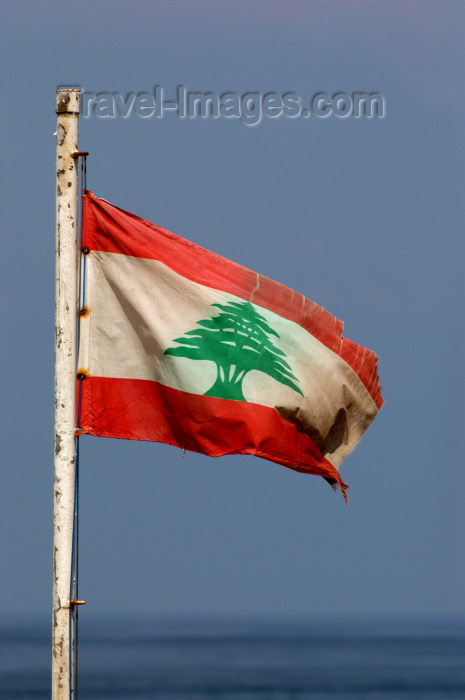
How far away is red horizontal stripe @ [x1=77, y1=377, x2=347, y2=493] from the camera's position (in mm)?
9867

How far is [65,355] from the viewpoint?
9500mm

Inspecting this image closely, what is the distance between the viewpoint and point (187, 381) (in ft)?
33.1

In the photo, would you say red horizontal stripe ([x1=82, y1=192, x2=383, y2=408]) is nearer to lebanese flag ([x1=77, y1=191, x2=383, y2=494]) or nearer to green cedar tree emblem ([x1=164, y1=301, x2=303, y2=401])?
lebanese flag ([x1=77, y1=191, x2=383, y2=494])

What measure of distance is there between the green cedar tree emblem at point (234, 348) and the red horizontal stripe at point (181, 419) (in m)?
0.11

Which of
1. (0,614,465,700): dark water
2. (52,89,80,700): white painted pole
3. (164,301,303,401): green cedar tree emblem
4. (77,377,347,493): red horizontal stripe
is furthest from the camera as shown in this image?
(0,614,465,700): dark water

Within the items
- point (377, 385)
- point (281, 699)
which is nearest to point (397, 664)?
point (281, 699)

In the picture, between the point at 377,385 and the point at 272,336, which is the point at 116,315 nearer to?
the point at 272,336

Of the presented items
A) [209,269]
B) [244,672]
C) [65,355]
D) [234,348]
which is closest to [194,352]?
[234,348]

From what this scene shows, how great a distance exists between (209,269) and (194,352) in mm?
570

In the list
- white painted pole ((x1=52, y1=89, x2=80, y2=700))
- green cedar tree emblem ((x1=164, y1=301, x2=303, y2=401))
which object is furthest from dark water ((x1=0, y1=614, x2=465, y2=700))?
white painted pole ((x1=52, y1=89, x2=80, y2=700))

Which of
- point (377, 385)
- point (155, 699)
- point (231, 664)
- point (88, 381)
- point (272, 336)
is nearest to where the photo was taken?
point (88, 381)

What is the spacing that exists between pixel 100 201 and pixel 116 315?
2.27ft

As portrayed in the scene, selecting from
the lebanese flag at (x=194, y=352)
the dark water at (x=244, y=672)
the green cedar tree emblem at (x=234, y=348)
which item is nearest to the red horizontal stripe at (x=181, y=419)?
the lebanese flag at (x=194, y=352)

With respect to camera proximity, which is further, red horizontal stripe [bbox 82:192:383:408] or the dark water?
the dark water
